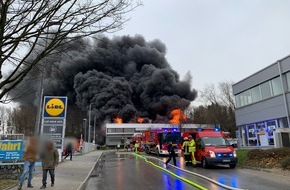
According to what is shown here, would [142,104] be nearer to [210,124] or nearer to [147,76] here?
[147,76]

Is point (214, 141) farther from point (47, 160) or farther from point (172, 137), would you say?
point (172, 137)

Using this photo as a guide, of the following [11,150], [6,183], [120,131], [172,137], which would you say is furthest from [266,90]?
[120,131]

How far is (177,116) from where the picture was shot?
6431cm

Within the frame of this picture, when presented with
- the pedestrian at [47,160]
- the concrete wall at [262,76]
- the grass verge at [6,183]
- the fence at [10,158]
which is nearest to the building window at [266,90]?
the concrete wall at [262,76]

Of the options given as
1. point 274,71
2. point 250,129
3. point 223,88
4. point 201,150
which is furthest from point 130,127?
point 201,150

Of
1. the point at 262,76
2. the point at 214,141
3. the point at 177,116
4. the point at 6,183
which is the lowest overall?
the point at 6,183

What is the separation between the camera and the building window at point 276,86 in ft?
83.8

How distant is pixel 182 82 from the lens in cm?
7644

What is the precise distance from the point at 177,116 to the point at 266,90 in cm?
3736

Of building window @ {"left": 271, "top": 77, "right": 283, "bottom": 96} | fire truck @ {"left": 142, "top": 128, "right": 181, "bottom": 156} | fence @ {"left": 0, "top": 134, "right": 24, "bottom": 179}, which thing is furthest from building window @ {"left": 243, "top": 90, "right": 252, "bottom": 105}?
fence @ {"left": 0, "top": 134, "right": 24, "bottom": 179}

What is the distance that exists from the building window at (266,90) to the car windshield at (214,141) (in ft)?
37.4

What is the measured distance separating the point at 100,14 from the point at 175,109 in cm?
6066

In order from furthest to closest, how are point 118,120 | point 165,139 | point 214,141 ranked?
point 118,120
point 165,139
point 214,141

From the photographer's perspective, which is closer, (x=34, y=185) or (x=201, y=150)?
(x=34, y=185)
